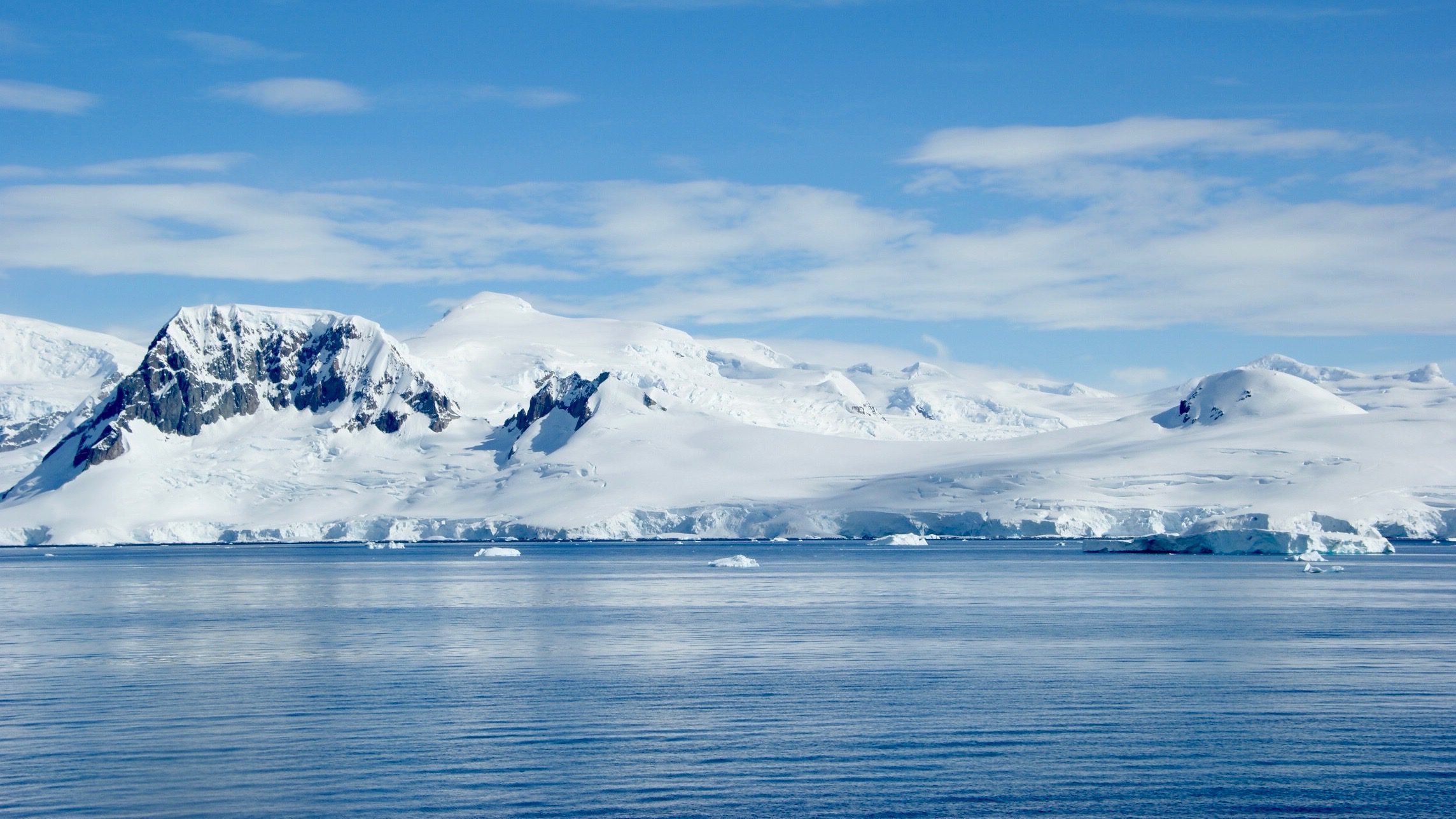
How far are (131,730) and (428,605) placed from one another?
123 ft

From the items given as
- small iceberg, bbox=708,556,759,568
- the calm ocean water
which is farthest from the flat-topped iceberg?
the calm ocean water

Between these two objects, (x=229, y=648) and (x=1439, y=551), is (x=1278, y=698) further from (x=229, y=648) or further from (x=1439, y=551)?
(x=1439, y=551)

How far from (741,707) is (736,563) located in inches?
3013

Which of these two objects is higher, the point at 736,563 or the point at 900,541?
the point at 900,541

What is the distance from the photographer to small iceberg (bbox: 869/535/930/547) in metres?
172

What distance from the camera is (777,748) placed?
26109mm

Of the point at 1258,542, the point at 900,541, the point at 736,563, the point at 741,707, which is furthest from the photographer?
the point at 900,541

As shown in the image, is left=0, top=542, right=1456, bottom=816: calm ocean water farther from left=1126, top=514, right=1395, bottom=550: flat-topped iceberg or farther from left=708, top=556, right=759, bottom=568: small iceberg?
left=1126, top=514, right=1395, bottom=550: flat-topped iceberg

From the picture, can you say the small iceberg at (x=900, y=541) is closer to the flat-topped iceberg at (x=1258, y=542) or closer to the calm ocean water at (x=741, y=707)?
the flat-topped iceberg at (x=1258, y=542)

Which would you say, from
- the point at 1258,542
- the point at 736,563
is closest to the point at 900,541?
the point at 1258,542

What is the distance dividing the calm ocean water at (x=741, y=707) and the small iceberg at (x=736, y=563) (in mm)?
35500

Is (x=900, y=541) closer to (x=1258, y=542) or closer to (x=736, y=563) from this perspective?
(x=1258, y=542)

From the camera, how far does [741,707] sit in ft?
101

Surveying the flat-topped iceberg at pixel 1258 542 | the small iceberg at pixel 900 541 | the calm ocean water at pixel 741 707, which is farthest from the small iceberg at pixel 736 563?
the small iceberg at pixel 900 541
